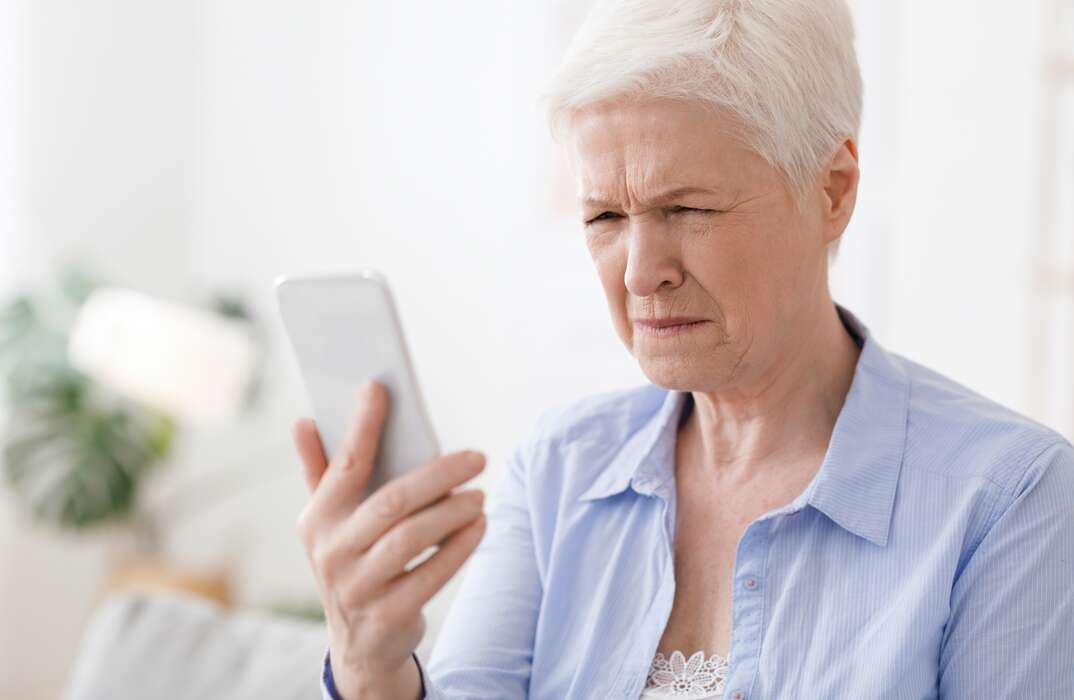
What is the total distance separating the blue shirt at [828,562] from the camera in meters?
1.04

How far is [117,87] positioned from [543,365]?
1.90 m

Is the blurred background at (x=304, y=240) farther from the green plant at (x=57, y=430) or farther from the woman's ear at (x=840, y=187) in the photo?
the woman's ear at (x=840, y=187)

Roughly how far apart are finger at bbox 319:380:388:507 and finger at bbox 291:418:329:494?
0.06 meters

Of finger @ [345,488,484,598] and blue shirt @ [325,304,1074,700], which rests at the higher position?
finger @ [345,488,484,598]

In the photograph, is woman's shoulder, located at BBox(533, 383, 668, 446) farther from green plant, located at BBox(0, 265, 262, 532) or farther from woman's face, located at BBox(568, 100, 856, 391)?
green plant, located at BBox(0, 265, 262, 532)

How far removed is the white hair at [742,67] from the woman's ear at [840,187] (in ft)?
0.05

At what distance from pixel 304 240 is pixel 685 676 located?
3.06 m

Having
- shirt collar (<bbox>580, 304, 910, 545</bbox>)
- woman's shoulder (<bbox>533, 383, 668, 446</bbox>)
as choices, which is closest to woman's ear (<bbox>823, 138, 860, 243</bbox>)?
shirt collar (<bbox>580, 304, 910, 545</bbox>)

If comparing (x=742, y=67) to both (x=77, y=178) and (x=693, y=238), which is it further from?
(x=77, y=178)

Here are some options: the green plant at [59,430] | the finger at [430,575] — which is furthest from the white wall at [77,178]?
the finger at [430,575]

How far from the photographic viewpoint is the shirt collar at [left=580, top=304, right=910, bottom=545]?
1.13 m

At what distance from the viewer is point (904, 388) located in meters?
1.23

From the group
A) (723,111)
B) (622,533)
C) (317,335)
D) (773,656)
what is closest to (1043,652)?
(773,656)

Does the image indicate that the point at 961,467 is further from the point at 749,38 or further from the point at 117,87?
the point at 117,87
